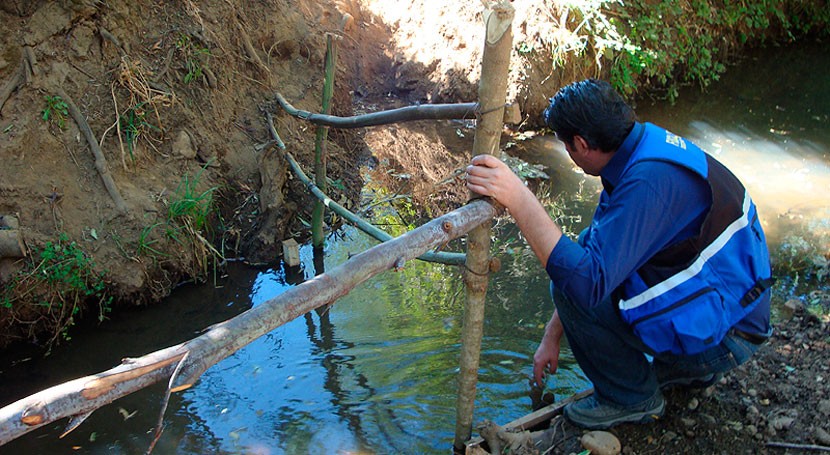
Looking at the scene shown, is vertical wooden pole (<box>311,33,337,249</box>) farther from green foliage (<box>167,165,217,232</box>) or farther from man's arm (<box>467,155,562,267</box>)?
man's arm (<box>467,155,562,267</box>)

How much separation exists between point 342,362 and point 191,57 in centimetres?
275

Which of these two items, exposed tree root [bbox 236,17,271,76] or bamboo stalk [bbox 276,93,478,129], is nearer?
bamboo stalk [bbox 276,93,478,129]

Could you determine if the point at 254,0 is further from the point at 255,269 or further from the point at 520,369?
the point at 520,369

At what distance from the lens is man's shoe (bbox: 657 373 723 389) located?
2480mm

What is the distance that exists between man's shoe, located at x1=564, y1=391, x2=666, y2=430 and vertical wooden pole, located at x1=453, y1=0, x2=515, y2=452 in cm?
46

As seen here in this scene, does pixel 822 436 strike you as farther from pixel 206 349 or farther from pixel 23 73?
pixel 23 73

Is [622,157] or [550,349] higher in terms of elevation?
[622,157]

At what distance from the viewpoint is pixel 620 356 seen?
2.34 m

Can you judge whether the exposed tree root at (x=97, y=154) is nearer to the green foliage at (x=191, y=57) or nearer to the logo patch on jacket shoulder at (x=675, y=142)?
the green foliage at (x=191, y=57)

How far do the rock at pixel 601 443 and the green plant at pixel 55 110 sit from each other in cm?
378

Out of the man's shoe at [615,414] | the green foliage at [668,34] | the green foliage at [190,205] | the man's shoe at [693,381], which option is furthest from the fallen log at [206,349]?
the green foliage at [668,34]

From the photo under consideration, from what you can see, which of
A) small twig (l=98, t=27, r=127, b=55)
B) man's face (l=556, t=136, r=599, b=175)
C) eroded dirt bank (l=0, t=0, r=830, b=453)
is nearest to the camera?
man's face (l=556, t=136, r=599, b=175)

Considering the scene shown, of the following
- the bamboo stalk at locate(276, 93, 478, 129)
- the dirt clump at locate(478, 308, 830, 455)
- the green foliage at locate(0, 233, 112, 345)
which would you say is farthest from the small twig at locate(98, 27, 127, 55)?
the dirt clump at locate(478, 308, 830, 455)

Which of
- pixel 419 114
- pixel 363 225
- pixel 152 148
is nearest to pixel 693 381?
pixel 419 114
